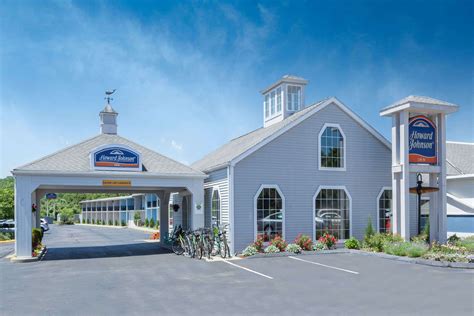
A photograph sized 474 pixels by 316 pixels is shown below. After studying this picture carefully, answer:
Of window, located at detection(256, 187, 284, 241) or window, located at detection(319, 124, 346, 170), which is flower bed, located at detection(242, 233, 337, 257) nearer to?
window, located at detection(256, 187, 284, 241)

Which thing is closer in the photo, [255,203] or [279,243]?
[279,243]

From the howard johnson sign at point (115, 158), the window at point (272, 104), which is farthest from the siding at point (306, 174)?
the howard johnson sign at point (115, 158)

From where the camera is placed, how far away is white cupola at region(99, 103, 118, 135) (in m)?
23.3

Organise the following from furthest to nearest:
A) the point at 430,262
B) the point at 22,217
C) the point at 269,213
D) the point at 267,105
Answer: the point at 267,105 → the point at 269,213 → the point at 22,217 → the point at 430,262

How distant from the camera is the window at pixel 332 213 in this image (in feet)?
67.9

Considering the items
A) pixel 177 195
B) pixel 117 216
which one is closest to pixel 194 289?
pixel 177 195

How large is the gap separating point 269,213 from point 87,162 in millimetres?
8071

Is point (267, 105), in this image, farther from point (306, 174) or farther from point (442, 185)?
point (442, 185)

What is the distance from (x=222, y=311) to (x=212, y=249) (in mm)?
9476

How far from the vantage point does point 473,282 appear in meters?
12.2

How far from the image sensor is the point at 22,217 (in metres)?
18.1

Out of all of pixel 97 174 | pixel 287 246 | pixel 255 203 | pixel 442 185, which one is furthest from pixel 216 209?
pixel 442 185

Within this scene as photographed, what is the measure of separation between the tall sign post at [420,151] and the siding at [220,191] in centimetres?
710

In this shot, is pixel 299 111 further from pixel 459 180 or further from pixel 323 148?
pixel 459 180
